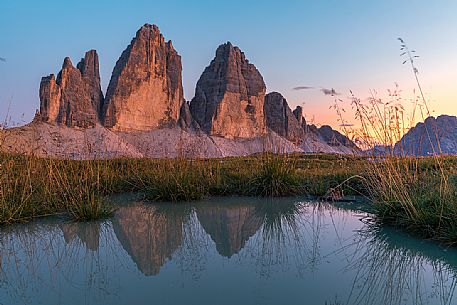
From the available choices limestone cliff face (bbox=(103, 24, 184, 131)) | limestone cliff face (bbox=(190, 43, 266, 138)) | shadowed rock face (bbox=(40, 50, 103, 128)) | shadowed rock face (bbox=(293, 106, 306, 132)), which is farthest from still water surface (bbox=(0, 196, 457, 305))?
shadowed rock face (bbox=(293, 106, 306, 132))

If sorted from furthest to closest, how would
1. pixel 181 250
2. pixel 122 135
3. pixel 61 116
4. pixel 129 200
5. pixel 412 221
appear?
pixel 122 135 < pixel 61 116 < pixel 129 200 < pixel 412 221 < pixel 181 250

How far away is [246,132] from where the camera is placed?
283 ft

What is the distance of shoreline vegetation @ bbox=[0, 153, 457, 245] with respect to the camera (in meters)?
3.76

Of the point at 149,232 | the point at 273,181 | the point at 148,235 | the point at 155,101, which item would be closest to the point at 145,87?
the point at 155,101

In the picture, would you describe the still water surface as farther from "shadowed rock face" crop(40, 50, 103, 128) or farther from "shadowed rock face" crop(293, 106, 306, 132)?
"shadowed rock face" crop(293, 106, 306, 132)

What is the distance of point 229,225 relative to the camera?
4.20 m

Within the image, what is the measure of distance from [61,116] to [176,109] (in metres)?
25.4

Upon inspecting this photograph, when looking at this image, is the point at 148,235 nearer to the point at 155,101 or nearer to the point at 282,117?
the point at 155,101

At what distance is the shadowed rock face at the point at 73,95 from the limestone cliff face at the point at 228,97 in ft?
81.3

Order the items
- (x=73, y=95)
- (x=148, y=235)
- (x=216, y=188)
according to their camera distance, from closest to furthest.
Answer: (x=148, y=235), (x=216, y=188), (x=73, y=95)

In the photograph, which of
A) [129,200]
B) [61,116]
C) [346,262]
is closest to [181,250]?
[346,262]

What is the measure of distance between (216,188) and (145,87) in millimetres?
74017

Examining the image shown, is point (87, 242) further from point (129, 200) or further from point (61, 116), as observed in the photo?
point (61, 116)

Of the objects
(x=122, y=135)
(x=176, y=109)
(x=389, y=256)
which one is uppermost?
(x=176, y=109)
